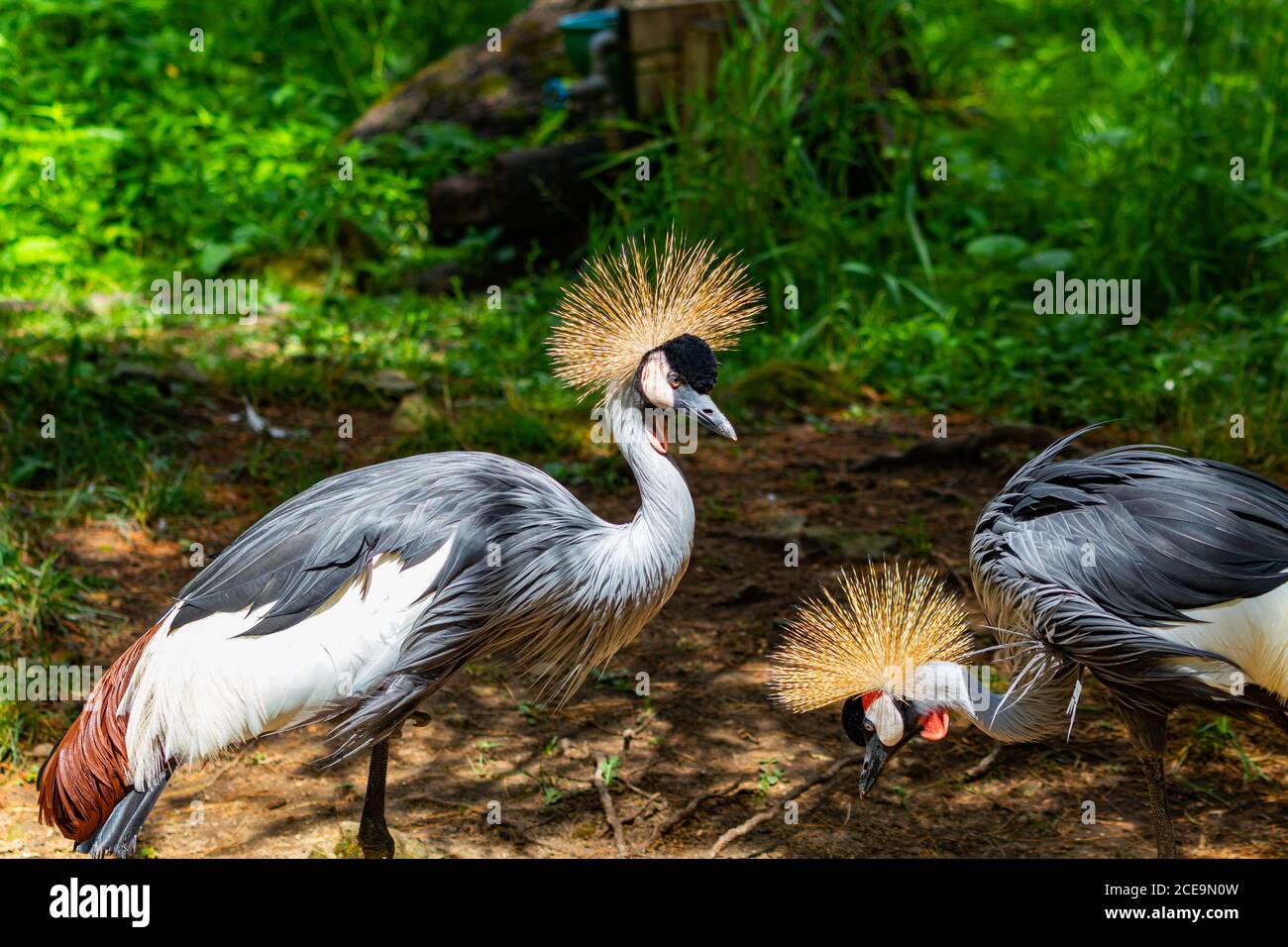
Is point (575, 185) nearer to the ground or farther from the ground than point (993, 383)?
farther from the ground

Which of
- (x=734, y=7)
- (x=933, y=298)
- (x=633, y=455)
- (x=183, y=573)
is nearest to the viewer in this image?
(x=633, y=455)

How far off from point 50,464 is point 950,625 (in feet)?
9.63

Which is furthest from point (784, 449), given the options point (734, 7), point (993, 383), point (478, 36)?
point (478, 36)

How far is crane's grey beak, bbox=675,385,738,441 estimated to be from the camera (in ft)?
8.12

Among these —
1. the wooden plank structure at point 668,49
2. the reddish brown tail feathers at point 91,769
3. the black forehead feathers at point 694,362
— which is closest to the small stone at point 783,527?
the black forehead feathers at point 694,362

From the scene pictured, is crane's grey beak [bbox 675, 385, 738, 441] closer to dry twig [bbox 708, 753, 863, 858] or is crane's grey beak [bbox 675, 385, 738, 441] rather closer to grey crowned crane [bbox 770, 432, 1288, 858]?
grey crowned crane [bbox 770, 432, 1288, 858]

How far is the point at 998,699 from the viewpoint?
2.64 meters

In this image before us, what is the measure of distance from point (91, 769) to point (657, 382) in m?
1.33

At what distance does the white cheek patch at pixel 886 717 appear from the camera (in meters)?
2.56

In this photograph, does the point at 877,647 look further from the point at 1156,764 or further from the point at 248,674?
the point at 248,674

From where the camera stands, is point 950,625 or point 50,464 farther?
point 50,464

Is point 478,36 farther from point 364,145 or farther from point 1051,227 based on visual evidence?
point 1051,227

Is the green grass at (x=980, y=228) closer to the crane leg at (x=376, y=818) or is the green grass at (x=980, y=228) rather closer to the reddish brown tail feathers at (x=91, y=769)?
the crane leg at (x=376, y=818)

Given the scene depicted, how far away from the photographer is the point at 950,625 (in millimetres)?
2654
